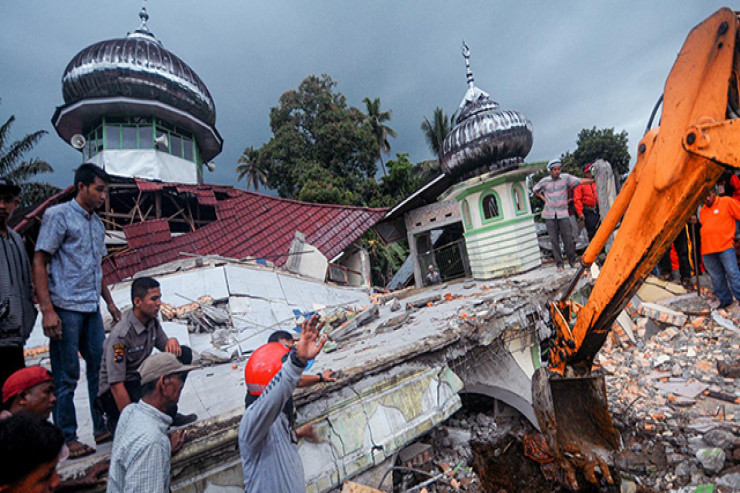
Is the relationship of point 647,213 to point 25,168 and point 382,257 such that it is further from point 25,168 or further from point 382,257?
point 25,168

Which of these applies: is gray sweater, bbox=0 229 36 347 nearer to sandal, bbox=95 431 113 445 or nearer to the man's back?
sandal, bbox=95 431 113 445

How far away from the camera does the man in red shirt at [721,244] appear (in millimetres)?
5031

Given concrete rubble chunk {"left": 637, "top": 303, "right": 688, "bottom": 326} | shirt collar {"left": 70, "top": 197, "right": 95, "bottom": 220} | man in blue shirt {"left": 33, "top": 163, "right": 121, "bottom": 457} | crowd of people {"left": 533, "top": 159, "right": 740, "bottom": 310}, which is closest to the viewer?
man in blue shirt {"left": 33, "top": 163, "right": 121, "bottom": 457}

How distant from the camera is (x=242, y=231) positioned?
10.8m

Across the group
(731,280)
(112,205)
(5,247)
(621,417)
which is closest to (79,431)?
(5,247)

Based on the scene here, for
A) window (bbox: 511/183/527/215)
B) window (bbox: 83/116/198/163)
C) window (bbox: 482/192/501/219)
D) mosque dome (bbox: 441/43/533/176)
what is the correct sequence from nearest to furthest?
mosque dome (bbox: 441/43/533/176), window (bbox: 511/183/527/215), window (bbox: 482/192/501/219), window (bbox: 83/116/198/163)

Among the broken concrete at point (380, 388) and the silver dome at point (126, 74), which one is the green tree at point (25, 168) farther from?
the broken concrete at point (380, 388)

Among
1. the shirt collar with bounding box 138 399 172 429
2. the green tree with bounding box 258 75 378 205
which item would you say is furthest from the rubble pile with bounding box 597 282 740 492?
the green tree with bounding box 258 75 378 205

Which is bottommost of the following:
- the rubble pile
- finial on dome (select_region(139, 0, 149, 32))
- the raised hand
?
the rubble pile

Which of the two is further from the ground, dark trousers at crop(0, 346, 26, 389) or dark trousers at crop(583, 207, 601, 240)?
dark trousers at crop(583, 207, 601, 240)

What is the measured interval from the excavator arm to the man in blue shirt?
3.76 metres

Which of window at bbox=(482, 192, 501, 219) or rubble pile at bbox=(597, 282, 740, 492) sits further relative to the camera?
window at bbox=(482, 192, 501, 219)

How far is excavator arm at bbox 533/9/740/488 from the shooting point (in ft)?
6.14

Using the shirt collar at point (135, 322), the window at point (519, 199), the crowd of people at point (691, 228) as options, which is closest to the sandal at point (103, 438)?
the shirt collar at point (135, 322)
